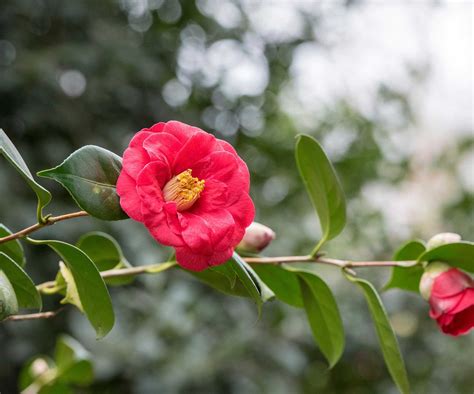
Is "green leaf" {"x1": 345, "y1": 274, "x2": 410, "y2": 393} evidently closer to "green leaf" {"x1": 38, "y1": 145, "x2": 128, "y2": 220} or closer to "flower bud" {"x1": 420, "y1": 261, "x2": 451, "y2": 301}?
"flower bud" {"x1": 420, "y1": 261, "x2": 451, "y2": 301}

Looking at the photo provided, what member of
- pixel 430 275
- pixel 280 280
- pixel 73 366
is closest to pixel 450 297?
pixel 430 275

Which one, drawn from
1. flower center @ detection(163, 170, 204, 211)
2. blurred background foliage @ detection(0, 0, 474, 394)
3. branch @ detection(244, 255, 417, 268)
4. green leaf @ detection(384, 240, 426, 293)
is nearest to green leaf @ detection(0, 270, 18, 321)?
flower center @ detection(163, 170, 204, 211)

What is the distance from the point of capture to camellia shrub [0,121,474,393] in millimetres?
381

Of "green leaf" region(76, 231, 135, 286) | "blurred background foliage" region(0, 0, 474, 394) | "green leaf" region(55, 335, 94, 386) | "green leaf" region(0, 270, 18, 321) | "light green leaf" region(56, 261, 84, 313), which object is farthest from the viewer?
"blurred background foliage" region(0, 0, 474, 394)

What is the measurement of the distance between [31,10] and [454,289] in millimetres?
1615

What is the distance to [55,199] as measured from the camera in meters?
1.74

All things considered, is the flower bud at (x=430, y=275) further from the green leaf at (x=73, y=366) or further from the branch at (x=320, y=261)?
the green leaf at (x=73, y=366)

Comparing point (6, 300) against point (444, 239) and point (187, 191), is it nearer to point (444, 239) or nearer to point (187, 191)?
point (187, 191)

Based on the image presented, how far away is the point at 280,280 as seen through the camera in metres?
0.55

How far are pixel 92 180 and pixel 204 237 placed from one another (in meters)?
0.07

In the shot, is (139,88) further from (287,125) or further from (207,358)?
(207,358)

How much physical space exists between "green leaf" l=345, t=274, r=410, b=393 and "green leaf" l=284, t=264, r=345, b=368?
3 cm

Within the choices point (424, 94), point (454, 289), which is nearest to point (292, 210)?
point (424, 94)

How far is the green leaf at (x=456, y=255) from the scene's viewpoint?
482 millimetres
